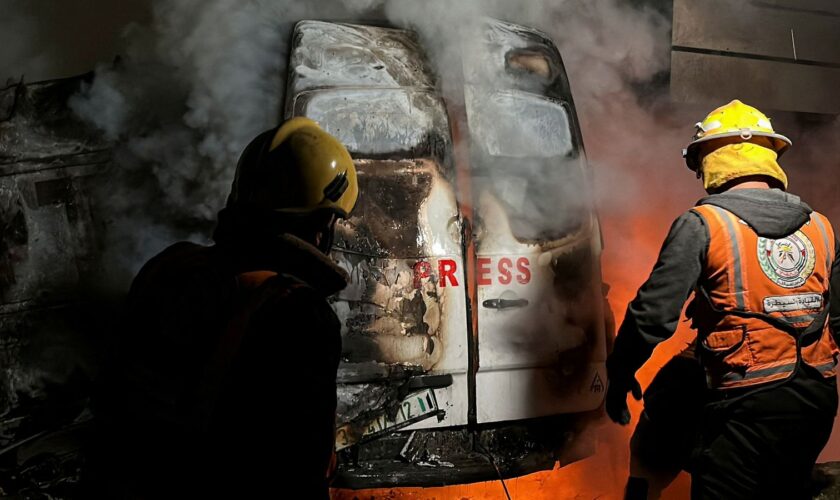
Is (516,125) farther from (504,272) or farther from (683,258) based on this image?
Result: (683,258)

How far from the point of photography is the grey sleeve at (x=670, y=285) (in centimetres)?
244

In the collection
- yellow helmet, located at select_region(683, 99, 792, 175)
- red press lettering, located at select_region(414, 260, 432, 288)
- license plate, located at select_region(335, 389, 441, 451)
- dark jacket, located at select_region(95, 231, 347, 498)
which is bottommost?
license plate, located at select_region(335, 389, 441, 451)

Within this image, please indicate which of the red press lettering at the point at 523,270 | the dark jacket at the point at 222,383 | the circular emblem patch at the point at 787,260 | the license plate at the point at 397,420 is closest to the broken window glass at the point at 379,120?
the red press lettering at the point at 523,270

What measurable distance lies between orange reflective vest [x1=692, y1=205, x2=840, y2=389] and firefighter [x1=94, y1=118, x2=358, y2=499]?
5.34 ft

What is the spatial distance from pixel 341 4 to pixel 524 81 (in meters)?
1.34

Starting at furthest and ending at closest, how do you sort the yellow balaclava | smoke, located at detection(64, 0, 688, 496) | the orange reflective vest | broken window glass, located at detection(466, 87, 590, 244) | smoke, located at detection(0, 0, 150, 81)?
smoke, located at detection(0, 0, 150, 81), smoke, located at detection(64, 0, 688, 496), broken window glass, located at detection(466, 87, 590, 244), the yellow balaclava, the orange reflective vest

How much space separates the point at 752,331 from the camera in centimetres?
241

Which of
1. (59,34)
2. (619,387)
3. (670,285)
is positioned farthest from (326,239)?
(59,34)

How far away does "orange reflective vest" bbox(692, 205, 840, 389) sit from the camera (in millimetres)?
2406

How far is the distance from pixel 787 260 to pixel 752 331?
315mm

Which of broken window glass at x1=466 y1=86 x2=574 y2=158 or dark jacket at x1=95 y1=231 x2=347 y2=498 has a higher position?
broken window glass at x1=466 y1=86 x2=574 y2=158

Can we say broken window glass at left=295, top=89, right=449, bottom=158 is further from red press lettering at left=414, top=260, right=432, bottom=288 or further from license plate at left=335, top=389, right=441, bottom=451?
license plate at left=335, top=389, right=441, bottom=451

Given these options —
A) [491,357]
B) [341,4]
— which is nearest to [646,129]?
[341,4]

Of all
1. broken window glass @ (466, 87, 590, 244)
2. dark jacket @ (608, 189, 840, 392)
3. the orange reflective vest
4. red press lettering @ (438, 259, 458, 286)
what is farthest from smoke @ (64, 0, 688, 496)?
the orange reflective vest
